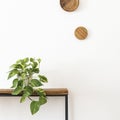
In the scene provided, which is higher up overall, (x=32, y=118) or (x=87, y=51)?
(x=87, y=51)

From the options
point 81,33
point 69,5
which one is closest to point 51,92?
point 81,33

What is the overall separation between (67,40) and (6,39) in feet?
1.70

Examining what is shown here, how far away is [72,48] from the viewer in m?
1.91

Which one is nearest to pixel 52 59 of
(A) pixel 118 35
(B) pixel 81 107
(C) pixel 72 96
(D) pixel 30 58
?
(D) pixel 30 58

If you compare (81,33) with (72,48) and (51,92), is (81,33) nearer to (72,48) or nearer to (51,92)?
(72,48)

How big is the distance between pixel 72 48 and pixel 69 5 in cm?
37

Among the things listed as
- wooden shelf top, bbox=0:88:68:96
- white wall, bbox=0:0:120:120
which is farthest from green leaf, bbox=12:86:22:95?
white wall, bbox=0:0:120:120

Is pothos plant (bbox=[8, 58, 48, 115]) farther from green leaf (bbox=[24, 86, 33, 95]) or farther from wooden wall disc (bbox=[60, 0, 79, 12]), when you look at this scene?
wooden wall disc (bbox=[60, 0, 79, 12])

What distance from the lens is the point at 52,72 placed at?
190cm

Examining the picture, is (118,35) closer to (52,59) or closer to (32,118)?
(52,59)

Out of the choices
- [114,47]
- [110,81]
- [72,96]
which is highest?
[114,47]

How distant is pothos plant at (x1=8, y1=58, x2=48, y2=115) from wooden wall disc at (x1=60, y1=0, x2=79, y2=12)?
1.74ft

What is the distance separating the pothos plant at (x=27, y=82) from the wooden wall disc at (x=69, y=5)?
1.74ft

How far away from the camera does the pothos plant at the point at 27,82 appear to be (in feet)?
5.27
